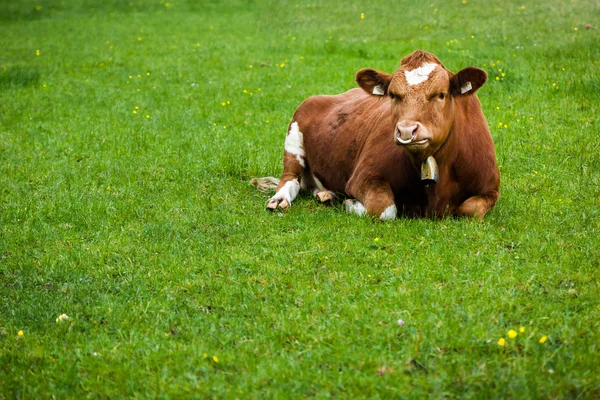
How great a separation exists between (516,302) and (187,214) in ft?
12.4

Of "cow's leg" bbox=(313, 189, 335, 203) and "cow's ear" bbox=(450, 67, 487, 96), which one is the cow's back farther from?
"cow's ear" bbox=(450, 67, 487, 96)

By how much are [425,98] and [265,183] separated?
9.02 feet

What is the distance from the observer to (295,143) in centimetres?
957

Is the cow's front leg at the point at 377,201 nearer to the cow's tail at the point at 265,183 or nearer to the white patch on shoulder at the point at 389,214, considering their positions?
the white patch on shoulder at the point at 389,214

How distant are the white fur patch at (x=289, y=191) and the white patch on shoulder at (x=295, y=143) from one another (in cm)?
48

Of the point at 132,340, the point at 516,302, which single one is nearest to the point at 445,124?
the point at 516,302

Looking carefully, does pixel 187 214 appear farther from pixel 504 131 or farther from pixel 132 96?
pixel 132 96

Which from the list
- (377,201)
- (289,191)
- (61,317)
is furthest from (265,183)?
(61,317)

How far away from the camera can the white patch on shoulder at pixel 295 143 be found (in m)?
9.49

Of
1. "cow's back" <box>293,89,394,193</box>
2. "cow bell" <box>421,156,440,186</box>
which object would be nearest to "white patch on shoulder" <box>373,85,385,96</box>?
"cow's back" <box>293,89,394,193</box>

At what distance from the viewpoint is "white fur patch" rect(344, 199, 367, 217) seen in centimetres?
784

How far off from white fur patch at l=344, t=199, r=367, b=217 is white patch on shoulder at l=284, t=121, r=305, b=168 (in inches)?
55.7

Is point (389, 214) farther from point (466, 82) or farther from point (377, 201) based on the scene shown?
point (466, 82)

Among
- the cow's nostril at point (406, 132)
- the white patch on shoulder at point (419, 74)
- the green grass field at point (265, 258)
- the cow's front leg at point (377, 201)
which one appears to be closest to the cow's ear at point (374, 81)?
the white patch on shoulder at point (419, 74)
